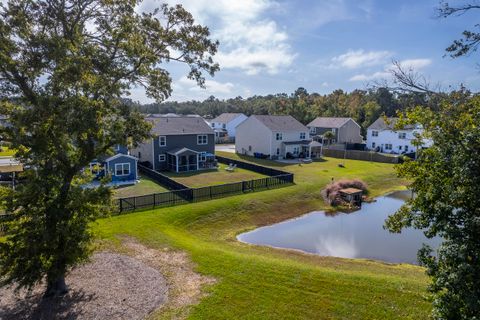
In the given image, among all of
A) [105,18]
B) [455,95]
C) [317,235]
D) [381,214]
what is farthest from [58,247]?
[381,214]

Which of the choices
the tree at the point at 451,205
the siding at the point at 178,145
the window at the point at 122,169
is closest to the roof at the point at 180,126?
the siding at the point at 178,145

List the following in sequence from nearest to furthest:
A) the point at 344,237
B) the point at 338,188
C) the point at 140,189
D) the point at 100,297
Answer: the point at 100,297, the point at 344,237, the point at 140,189, the point at 338,188

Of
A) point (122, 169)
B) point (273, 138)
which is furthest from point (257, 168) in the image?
point (122, 169)

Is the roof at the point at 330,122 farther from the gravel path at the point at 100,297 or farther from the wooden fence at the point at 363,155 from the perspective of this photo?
the gravel path at the point at 100,297

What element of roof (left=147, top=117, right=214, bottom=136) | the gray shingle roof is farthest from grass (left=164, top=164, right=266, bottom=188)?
the gray shingle roof

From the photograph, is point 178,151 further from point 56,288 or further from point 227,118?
point 227,118
